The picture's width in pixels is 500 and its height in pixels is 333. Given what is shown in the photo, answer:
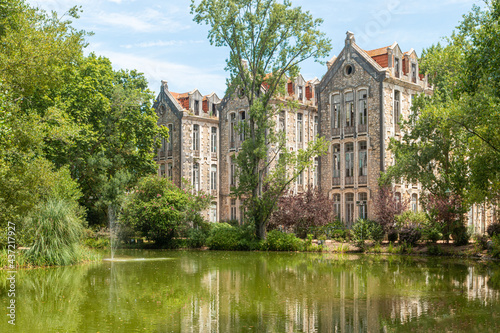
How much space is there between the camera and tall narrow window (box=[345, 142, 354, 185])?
3769 cm

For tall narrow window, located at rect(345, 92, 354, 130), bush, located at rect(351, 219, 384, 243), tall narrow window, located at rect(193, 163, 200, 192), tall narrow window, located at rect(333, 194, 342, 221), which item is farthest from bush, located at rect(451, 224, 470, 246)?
tall narrow window, located at rect(193, 163, 200, 192)

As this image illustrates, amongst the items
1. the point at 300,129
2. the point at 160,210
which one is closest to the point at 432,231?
the point at 160,210

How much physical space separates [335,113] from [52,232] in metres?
23.8

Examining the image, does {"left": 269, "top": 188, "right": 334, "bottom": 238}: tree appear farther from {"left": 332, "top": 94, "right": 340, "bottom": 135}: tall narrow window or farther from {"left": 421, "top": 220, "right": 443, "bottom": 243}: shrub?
{"left": 421, "top": 220, "right": 443, "bottom": 243}: shrub

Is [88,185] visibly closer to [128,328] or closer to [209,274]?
[209,274]

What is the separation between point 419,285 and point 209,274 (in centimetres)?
722

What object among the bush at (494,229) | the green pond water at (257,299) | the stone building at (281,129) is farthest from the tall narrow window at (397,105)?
the green pond water at (257,299)

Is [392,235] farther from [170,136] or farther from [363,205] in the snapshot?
[170,136]

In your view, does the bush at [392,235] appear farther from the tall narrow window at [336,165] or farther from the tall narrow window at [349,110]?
the tall narrow window at [349,110]

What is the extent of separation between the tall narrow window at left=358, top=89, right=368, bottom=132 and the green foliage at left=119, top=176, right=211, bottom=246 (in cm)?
1199

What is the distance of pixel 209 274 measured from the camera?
1862cm

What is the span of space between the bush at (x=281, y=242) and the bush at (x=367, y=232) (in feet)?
10.9

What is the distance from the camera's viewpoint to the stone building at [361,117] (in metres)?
36.2

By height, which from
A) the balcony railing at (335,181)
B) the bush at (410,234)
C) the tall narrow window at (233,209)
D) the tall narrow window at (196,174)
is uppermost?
the tall narrow window at (196,174)
